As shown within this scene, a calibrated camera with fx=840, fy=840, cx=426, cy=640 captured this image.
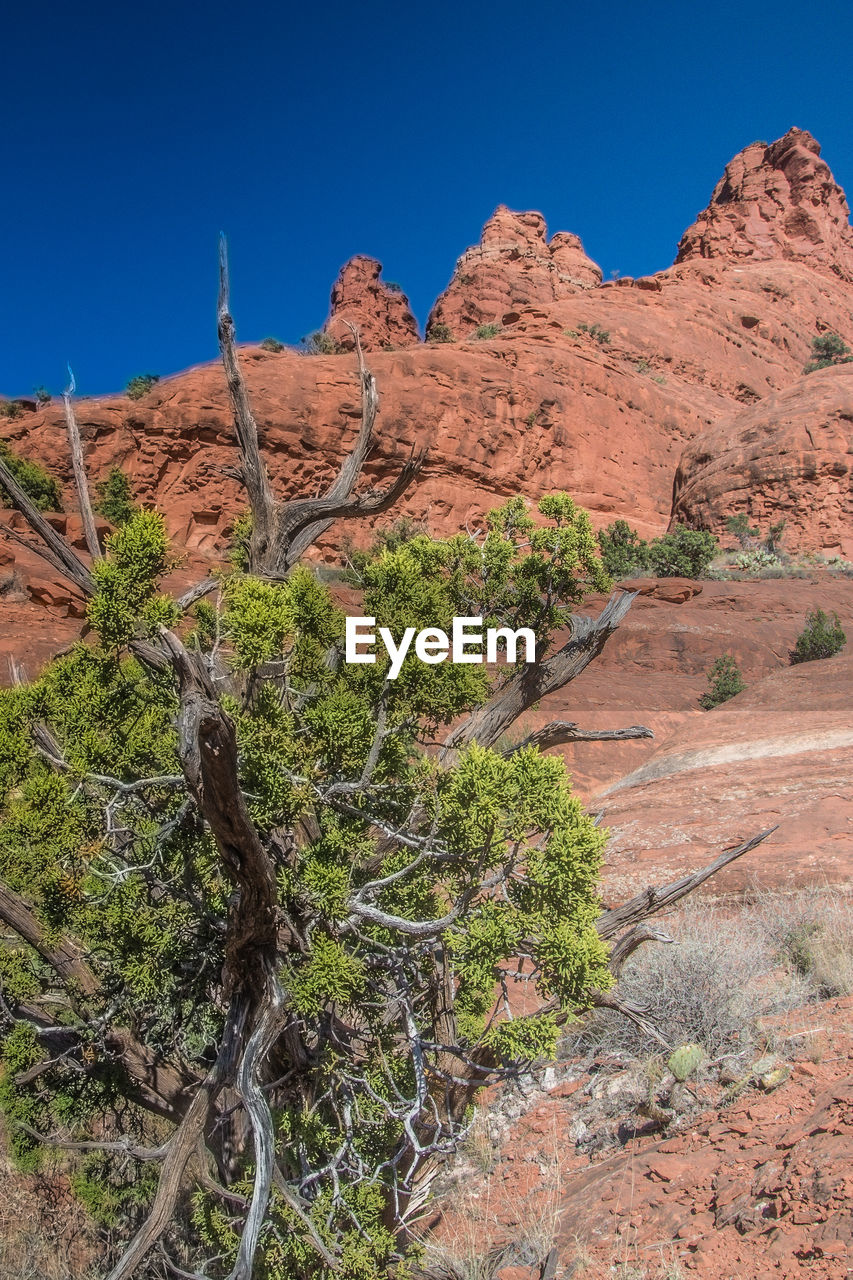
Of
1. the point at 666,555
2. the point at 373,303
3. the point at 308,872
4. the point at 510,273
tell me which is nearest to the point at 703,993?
the point at 308,872

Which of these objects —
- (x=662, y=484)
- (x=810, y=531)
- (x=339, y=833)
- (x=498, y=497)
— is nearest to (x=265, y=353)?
(x=498, y=497)

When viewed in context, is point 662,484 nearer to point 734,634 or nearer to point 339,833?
point 734,634

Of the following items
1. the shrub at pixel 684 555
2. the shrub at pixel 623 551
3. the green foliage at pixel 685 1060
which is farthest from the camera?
A: the shrub at pixel 623 551

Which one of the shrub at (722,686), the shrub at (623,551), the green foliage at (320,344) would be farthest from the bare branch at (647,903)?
the green foliage at (320,344)

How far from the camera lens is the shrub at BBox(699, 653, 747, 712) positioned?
1959 centimetres

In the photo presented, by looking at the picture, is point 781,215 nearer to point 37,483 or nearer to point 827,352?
point 827,352

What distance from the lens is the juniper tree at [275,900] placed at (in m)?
3.64

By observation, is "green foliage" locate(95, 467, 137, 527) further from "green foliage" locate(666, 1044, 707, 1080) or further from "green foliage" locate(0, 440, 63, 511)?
"green foliage" locate(666, 1044, 707, 1080)

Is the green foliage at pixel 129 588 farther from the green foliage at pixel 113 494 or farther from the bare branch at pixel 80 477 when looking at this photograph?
the green foliage at pixel 113 494

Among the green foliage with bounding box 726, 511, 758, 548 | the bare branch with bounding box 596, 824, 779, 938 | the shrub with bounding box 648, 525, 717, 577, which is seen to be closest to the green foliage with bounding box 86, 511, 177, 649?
the bare branch with bounding box 596, 824, 779, 938

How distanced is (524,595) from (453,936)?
299 centimetres

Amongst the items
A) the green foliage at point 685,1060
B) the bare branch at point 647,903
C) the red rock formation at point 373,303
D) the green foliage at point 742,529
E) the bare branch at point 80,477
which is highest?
the red rock formation at point 373,303

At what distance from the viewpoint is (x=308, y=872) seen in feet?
12.3

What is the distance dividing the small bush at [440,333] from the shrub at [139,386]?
19.7 m
